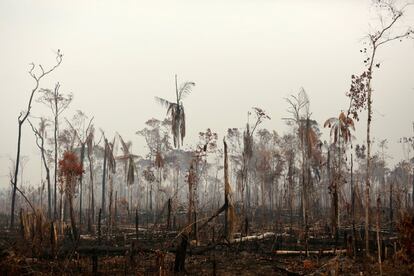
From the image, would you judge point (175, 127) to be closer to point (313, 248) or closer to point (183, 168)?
point (313, 248)

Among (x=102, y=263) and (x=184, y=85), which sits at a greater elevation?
(x=184, y=85)

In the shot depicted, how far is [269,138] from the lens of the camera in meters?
56.9

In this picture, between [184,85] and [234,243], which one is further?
[184,85]

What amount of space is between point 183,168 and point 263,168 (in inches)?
1801

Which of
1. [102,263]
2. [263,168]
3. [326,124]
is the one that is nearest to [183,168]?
[263,168]

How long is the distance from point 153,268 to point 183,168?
7282 cm

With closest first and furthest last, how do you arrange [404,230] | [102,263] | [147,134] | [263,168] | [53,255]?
[404,230] < [53,255] < [102,263] < [263,168] < [147,134]

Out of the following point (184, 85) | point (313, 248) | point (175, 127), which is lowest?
point (313, 248)

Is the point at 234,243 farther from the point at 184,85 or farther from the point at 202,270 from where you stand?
the point at 184,85

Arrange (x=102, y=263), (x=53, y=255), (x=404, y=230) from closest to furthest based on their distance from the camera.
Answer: (x=404, y=230) → (x=53, y=255) → (x=102, y=263)

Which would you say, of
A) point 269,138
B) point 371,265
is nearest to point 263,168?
point 269,138

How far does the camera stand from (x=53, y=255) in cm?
1262

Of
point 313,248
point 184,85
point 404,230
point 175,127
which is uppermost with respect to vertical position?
point 184,85

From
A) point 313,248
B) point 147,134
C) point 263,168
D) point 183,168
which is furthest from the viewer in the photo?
point 183,168
